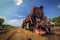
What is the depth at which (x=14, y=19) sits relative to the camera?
1.95m

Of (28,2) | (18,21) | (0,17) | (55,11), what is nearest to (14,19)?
(18,21)

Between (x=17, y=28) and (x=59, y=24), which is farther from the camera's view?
(x=59, y=24)

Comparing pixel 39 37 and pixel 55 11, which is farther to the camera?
pixel 55 11

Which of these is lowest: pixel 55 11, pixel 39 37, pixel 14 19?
pixel 39 37

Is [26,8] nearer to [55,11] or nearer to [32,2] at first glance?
[32,2]

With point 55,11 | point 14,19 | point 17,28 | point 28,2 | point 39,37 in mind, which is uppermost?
point 28,2

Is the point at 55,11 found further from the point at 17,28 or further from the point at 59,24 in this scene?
the point at 17,28

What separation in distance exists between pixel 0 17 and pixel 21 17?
0.32 m

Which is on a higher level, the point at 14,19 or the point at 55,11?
the point at 55,11

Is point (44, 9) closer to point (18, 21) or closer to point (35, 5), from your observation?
point (35, 5)

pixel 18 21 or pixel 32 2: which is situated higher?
pixel 32 2

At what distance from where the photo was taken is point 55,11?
2064mm

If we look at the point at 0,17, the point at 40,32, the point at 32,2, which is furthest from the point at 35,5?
the point at 0,17

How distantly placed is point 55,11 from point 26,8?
478 millimetres
